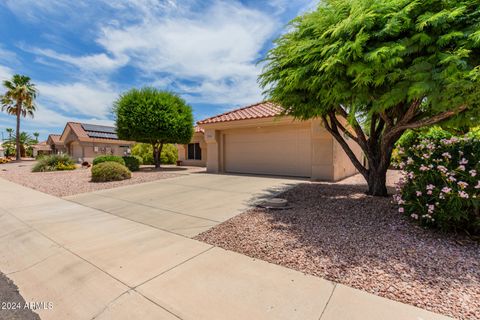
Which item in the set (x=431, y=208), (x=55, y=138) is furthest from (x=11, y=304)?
(x=55, y=138)

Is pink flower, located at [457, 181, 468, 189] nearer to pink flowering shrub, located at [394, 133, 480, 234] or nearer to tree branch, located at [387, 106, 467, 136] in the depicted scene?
pink flowering shrub, located at [394, 133, 480, 234]

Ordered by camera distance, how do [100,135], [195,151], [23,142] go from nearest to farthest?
[195,151] → [100,135] → [23,142]

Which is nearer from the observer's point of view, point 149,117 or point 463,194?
point 463,194

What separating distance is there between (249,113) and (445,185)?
34.1ft

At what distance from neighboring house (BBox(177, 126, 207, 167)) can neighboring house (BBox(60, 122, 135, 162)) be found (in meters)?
10.5

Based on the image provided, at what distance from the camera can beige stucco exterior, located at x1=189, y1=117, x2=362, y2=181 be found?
10594mm

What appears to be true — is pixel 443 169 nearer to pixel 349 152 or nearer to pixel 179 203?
pixel 349 152

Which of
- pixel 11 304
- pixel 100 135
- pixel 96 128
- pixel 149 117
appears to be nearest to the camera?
pixel 11 304

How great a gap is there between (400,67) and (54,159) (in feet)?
71.1

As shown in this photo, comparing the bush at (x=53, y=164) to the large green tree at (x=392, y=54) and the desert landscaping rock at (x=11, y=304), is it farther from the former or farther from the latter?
the large green tree at (x=392, y=54)

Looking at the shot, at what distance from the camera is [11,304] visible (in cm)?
259

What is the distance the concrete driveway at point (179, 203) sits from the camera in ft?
16.7

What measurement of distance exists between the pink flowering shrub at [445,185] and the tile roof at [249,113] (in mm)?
7767

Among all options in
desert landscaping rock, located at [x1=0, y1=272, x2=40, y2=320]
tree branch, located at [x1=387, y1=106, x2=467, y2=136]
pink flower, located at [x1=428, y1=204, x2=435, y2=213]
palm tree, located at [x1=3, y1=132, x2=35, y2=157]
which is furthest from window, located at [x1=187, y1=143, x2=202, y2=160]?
palm tree, located at [x1=3, y1=132, x2=35, y2=157]
